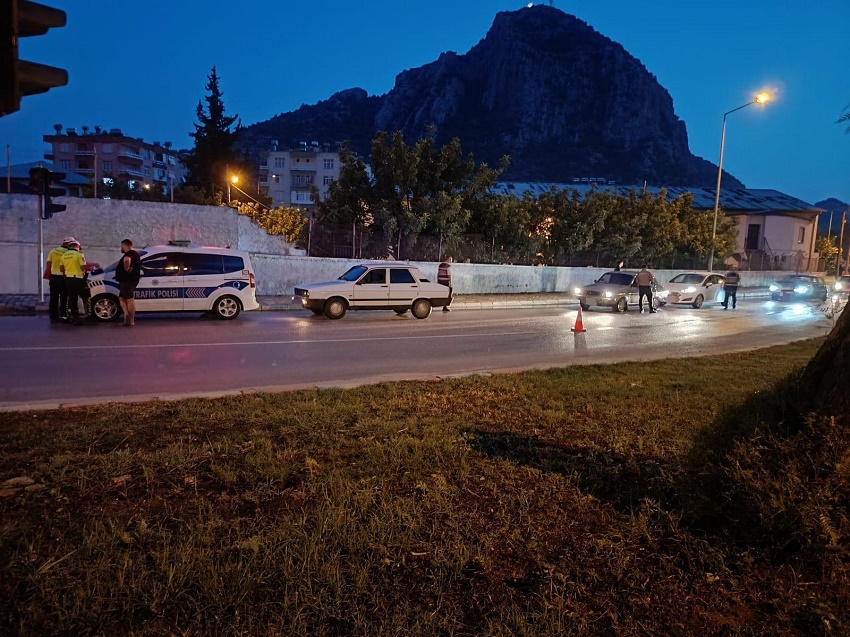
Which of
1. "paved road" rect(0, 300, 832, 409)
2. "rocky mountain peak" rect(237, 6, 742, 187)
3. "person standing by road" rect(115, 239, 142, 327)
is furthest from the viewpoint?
"rocky mountain peak" rect(237, 6, 742, 187)

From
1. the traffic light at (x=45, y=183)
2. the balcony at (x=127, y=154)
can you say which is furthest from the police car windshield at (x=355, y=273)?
the balcony at (x=127, y=154)

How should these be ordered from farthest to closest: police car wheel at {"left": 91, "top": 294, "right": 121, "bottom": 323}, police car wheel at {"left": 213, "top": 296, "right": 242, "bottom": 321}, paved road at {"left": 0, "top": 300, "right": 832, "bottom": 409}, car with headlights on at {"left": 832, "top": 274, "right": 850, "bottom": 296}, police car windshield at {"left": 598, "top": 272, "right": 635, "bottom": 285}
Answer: car with headlights on at {"left": 832, "top": 274, "right": 850, "bottom": 296} → police car windshield at {"left": 598, "top": 272, "right": 635, "bottom": 285} → police car wheel at {"left": 213, "top": 296, "right": 242, "bottom": 321} → police car wheel at {"left": 91, "top": 294, "right": 121, "bottom": 323} → paved road at {"left": 0, "top": 300, "right": 832, "bottom": 409}

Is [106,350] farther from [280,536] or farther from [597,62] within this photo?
[597,62]

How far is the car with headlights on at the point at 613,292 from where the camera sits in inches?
851

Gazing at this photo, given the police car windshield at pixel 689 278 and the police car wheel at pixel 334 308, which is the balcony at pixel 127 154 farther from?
the police car windshield at pixel 689 278

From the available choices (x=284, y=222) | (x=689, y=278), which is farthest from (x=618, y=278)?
(x=284, y=222)

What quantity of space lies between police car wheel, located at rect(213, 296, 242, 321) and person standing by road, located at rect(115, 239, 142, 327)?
2.30 metres

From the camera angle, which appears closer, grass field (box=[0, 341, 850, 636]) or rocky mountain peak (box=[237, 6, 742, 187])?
grass field (box=[0, 341, 850, 636])

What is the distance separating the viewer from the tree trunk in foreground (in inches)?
128

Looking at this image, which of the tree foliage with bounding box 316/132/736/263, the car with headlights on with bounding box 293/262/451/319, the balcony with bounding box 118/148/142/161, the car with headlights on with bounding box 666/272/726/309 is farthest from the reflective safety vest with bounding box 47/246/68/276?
the balcony with bounding box 118/148/142/161

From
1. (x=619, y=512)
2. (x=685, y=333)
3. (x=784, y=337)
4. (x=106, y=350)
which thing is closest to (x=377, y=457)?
(x=619, y=512)

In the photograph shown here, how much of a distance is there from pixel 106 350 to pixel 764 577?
32.2ft

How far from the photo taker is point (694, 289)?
25.2 metres

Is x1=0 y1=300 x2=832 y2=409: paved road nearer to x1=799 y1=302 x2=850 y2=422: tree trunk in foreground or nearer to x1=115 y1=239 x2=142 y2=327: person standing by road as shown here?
x1=115 y1=239 x2=142 y2=327: person standing by road
